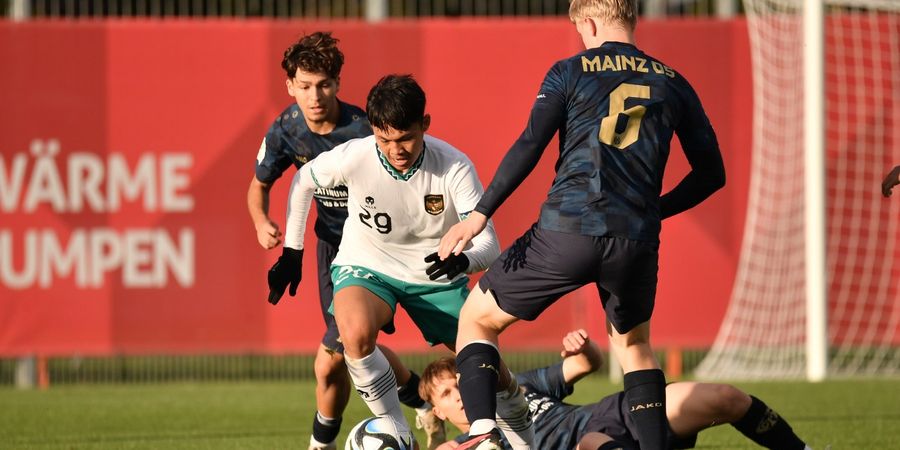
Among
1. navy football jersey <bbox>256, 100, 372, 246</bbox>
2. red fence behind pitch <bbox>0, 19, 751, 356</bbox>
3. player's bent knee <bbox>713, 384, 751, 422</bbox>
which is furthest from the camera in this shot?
red fence behind pitch <bbox>0, 19, 751, 356</bbox>

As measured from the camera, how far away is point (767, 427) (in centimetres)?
514

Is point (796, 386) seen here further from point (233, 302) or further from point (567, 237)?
point (567, 237)

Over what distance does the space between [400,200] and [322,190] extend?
2.47ft

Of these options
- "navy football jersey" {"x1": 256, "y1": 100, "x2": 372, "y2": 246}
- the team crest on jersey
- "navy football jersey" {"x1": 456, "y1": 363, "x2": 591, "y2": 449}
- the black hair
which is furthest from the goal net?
the black hair

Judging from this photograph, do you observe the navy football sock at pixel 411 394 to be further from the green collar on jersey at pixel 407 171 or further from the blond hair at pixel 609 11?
the blond hair at pixel 609 11

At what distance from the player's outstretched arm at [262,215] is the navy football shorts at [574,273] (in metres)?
1.56

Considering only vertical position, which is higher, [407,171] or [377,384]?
[407,171]

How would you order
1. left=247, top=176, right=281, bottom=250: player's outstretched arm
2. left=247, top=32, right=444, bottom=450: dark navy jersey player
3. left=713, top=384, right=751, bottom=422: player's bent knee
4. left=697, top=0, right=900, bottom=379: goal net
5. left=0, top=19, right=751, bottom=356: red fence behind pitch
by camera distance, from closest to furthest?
left=713, top=384, right=751, bottom=422: player's bent knee < left=247, top=176, right=281, bottom=250: player's outstretched arm < left=247, top=32, right=444, bottom=450: dark navy jersey player < left=0, top=19, right=751, bottom=356: red fence behind pitch < left=697, top=0, right=900, bottom=379: goal net

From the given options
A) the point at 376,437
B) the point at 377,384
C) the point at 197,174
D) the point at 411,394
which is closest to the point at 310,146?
the point at 411,394

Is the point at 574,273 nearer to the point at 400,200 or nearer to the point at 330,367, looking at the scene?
the point at 400,200

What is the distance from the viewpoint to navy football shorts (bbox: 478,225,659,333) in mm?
4500

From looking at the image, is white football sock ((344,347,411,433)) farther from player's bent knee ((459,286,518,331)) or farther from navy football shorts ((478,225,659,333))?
navy football shorts ((478,225,659,333))

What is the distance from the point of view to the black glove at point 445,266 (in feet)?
15.7

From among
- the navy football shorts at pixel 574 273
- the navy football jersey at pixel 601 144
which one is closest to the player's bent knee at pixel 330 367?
the navy football shorts at pixel 574 273
